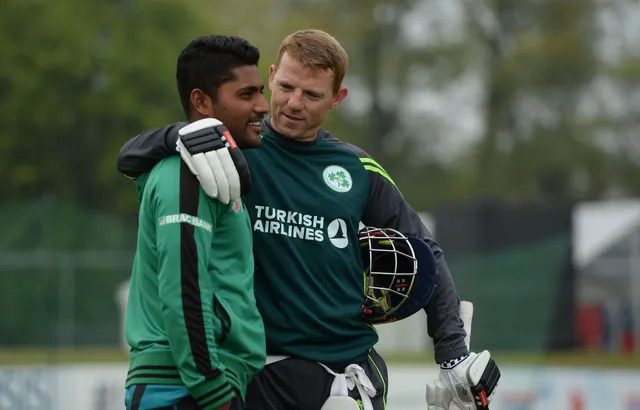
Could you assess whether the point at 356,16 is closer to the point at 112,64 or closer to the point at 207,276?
the point at 112,64

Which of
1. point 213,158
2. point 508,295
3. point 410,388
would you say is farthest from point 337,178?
point 508,295

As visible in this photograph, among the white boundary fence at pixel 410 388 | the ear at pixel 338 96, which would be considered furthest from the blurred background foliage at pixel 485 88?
the ear at pixel 338 96

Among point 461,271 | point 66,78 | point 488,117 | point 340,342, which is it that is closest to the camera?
point 340,342

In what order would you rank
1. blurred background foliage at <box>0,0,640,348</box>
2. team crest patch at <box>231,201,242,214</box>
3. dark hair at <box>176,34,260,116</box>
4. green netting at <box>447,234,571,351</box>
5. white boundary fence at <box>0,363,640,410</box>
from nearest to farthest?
team crest patch at <box>231,201,242,214</box>
dark hair at <box>176,34,260,116</box>
white boundary fence at <box>0,363,640,410</box>
green netting at <box>447,234,571,351</box>
blurred background foliage at <box>0,0,640,348</box>

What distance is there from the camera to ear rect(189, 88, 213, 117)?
4980mm

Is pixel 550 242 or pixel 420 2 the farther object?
pixel 420 2

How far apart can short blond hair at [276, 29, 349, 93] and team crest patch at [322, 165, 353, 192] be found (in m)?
0.32

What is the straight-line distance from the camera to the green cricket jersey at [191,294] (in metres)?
4.60

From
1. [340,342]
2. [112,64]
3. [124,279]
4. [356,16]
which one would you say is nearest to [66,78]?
[112,64]

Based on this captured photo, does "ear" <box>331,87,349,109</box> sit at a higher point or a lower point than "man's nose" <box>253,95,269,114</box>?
higher

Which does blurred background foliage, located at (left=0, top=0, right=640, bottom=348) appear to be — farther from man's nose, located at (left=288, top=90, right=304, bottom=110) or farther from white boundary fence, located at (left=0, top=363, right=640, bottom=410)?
man's nose, located at (left=288, top=90, right=304, bottom=110)

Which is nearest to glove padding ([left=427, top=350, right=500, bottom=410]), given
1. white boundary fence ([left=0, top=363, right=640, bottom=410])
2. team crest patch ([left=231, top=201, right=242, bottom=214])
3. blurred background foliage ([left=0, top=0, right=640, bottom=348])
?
team crest patch ([left=231, top=201, right=242, bottom=214])

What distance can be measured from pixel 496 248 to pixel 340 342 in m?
17.0

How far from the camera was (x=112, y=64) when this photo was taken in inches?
1523
